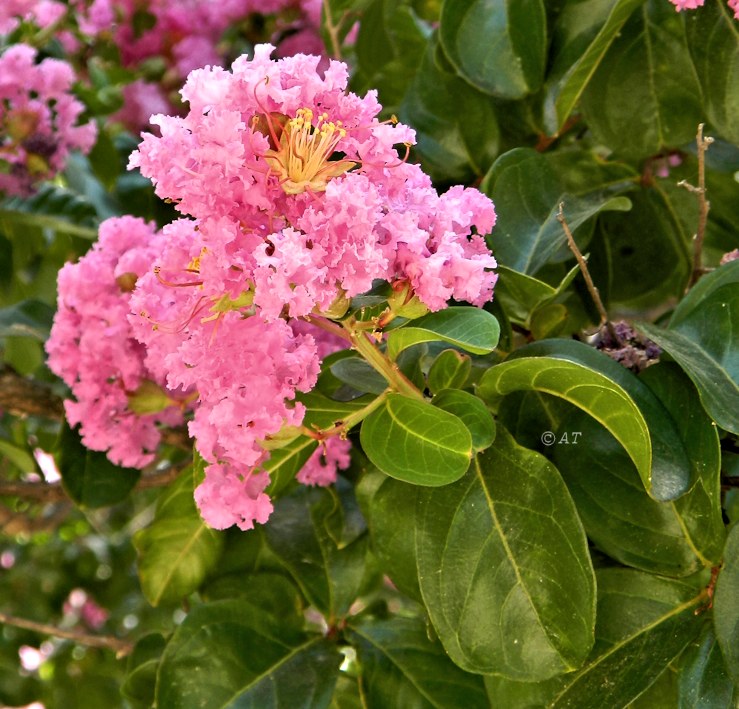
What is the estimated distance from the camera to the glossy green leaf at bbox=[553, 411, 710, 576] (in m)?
0.60

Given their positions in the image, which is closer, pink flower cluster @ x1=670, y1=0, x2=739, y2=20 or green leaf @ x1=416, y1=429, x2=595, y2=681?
green leaf @ x1=416, y1=429, x2=595, y2=681

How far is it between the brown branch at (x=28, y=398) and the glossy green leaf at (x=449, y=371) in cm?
44

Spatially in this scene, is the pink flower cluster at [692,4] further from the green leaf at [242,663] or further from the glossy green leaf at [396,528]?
the green leaf at [242,663]

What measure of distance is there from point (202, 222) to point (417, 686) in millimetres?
383

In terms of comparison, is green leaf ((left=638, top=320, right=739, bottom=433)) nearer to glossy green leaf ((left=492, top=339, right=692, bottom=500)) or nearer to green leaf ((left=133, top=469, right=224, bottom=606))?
glossy green leaf ((left=492, top=339, right=692, bottom=500))

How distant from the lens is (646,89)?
804mm

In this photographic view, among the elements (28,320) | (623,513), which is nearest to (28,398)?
(28,320)

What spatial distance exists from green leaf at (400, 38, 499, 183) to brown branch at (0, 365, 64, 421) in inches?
16.1

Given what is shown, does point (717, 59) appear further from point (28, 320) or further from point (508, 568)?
point (28, 320)

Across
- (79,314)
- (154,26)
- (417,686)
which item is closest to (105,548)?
(154,26)

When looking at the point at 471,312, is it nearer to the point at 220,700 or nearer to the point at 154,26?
the point at 220,700

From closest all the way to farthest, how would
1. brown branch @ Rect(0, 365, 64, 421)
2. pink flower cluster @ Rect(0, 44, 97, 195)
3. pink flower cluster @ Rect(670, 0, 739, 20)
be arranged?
pink flower cluster @ Rect(670, 0, 739, 20)
brown branch @ Rect(0, 365, 64, 421)
pink flower cluster @ Rect(0, 44, 97, 195)

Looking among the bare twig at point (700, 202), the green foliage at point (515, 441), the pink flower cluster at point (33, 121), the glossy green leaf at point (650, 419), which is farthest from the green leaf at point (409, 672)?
the pink flower cluster at point (33, 121)

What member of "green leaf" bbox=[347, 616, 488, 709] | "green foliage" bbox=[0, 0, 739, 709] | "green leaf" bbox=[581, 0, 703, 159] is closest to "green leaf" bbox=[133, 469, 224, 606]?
"green foliage" bbox=[0, 0, 739, 709]
